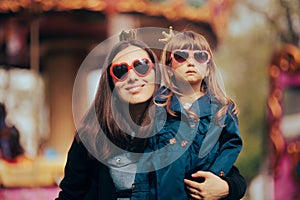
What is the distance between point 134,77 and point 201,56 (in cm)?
19

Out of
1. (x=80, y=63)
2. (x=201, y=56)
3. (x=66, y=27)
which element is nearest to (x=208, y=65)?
(x=201, y=56)

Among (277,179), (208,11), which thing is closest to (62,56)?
(208,11)

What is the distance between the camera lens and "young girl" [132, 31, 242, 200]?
6.11ft

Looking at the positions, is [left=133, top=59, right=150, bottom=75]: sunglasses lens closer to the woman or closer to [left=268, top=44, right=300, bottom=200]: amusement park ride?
the woman

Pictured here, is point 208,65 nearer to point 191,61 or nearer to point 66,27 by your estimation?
point 191,61

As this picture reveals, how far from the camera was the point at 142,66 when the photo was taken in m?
1.94

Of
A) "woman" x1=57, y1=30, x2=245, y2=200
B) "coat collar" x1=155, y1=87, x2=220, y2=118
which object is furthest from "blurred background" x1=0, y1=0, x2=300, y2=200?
"coat collar" x1=155, y1=87, x2=220, y2=118

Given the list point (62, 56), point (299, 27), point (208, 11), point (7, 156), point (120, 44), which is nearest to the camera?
point (120, 44)

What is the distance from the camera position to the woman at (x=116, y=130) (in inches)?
75.4

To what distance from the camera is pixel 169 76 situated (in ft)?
6.43

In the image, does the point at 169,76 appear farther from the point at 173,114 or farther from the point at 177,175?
the point at 177,175

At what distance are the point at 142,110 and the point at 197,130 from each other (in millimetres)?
161

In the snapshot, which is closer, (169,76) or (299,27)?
(169,76)

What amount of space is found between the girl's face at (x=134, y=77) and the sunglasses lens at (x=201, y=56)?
Result: 13cm
